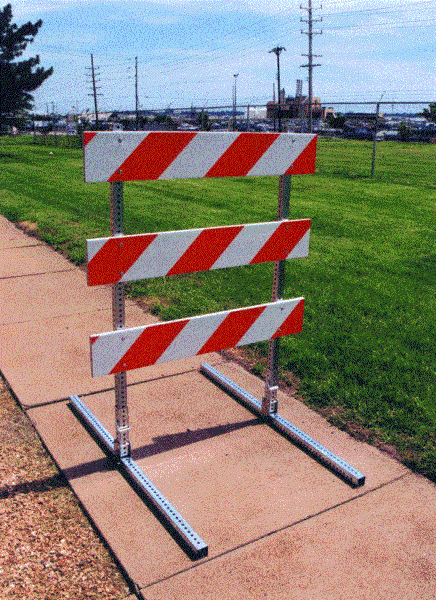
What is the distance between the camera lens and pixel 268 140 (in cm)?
317

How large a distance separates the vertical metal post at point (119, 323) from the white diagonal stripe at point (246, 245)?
0.58 meters

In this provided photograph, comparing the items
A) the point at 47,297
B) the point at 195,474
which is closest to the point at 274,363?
the point at 195,474

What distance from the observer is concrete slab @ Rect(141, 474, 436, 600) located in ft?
7.70

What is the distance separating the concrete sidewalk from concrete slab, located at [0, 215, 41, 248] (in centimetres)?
398

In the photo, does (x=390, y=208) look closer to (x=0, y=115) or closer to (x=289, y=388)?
(x=289, y=388)

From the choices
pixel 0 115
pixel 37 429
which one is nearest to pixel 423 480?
pixel 37 429

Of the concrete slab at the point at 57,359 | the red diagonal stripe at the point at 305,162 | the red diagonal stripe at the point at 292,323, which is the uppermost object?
the red diagonal stripe at the point at 305,162

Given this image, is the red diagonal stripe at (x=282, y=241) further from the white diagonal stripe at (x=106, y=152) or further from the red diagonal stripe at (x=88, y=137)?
the red diagonal stripe at (x=88, y=137)

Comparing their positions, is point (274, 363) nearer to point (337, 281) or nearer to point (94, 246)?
point (94, 246)

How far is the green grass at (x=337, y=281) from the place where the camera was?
3837mm

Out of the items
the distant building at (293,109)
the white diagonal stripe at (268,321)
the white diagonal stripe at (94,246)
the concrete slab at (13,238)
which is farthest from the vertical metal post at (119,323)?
the distant building at (293,109)

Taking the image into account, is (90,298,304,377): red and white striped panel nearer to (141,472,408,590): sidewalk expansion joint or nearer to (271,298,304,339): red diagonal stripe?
(271,298,304,339): red diagonal stripe

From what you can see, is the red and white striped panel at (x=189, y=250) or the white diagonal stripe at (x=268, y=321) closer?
the red and white striped panel at (x=189, y=250)

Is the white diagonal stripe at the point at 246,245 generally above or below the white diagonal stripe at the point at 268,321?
above
